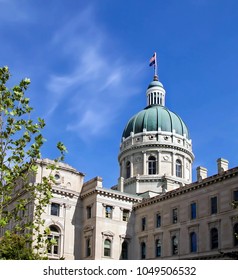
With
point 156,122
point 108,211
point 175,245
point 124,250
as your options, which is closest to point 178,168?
point 156,122

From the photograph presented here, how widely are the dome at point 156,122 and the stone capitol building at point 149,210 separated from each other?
610mm

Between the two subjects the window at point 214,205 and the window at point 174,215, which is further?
the window at point 174,215

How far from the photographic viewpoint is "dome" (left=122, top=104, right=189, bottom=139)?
83750mm

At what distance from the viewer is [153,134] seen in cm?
8238

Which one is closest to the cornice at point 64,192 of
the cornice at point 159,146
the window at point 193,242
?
the window at point 193,242

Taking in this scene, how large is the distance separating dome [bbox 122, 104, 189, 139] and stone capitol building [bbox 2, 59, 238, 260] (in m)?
0.61

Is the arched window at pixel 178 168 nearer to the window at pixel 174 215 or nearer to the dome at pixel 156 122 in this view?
the dome at pixel 156 122

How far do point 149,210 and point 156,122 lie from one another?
22278mm

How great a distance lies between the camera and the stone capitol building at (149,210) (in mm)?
55312

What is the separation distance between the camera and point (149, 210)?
65.4 m

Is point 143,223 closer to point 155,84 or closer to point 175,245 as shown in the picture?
point 175,245

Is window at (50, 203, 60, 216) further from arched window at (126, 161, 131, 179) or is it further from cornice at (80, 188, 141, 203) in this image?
arched window at (126, 161, 131, 179)
